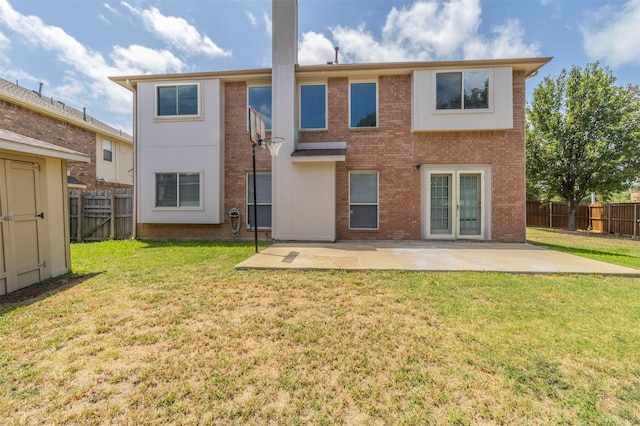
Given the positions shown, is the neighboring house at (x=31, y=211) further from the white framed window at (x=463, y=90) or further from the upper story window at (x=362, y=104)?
the white framed window at (x=463, y=90)

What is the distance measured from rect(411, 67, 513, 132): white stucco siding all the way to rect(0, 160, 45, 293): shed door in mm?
9743

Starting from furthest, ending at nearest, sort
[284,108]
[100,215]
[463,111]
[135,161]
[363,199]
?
[100,215]
[135,161]
[363,199]
[284,108]
[463,111]

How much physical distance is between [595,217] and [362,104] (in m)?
15.5

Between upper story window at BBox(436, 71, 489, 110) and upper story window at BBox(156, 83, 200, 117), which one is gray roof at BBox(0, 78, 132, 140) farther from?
upper story window at BBox(436, 71, 489, 110)

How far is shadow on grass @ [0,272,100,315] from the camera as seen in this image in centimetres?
388

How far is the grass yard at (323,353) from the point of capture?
6.44 feet

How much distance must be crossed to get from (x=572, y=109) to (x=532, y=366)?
1840 cm

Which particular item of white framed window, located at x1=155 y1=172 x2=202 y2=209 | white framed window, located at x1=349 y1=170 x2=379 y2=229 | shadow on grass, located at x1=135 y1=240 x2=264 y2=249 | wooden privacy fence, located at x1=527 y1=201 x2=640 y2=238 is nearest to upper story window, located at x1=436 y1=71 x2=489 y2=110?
white framed window, located at x1=349 y1=170 x2=379 y2=229

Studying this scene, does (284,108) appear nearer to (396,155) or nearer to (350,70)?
(350,70)

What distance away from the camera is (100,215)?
1051cm

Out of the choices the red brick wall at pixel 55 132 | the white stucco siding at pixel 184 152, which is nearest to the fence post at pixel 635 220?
the white stucco siding at pixel 184 152

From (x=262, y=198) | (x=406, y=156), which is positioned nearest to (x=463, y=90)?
(x=406, y=156)

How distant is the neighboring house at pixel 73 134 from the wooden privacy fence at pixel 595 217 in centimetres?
2661

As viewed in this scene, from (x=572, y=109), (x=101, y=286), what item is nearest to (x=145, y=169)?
(x=101, y=286)
